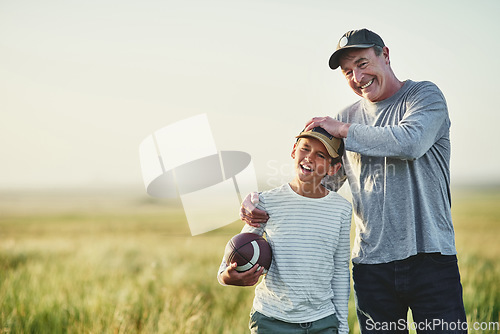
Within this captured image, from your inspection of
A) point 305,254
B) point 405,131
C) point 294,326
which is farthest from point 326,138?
point 294,326

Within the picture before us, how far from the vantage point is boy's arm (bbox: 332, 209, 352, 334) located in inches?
135

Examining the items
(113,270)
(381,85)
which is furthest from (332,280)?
(113,270)

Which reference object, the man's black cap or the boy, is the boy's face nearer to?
the boy

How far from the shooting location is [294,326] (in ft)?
10.7

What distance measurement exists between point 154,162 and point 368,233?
12.4 feet

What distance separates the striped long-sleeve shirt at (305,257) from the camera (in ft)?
10.9

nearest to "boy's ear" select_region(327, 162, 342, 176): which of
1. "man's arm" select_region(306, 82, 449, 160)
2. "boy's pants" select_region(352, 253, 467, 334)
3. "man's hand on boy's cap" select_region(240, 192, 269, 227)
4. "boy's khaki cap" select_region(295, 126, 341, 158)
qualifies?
"boy's khaki cap" select_region(295, 126, 341, 158)

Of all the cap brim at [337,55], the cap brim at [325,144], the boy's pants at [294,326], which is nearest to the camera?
the boy's pants at [294,326]

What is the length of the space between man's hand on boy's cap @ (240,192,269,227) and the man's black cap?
4.27 feet

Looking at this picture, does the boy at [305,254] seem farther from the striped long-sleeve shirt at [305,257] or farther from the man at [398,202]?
the man at [398,202]

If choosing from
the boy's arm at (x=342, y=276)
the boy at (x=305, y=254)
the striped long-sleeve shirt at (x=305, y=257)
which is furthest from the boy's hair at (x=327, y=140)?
the boy's arm at (x=342, y=276)

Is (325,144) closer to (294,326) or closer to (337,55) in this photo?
(337,55)

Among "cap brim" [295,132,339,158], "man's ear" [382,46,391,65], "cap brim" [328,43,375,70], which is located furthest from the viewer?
"man's ear" [382,46,391,65]

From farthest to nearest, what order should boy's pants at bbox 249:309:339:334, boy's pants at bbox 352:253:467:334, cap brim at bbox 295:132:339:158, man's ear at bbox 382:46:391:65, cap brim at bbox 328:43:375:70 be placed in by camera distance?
1. man's ear at bbox 382:46:391:65
2. cap brim at bbox 328:43:375:70
3. boy's pants at bbox 352:253:467:334
4. cap brim at bbox 295:132:339:158
5. boy's pants at bbox 249:309:339:334
